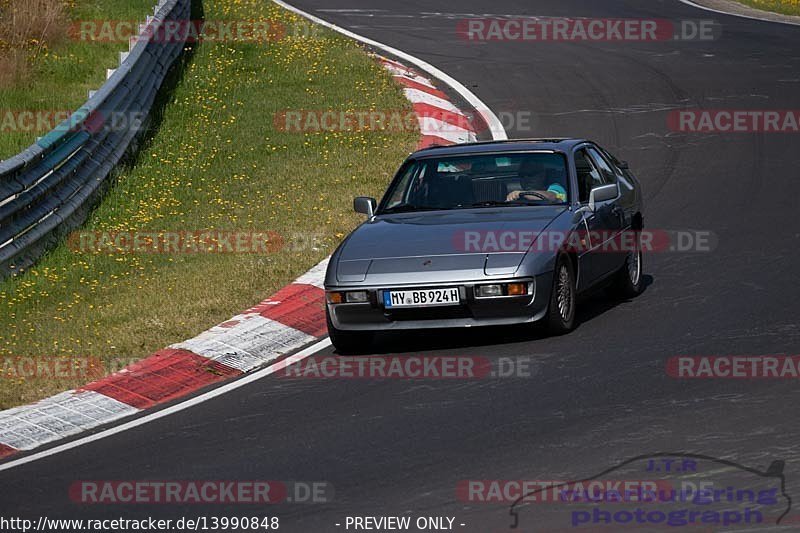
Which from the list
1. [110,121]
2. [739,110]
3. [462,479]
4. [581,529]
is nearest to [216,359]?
[462,479]

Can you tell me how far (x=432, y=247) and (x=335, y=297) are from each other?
0.76 metres

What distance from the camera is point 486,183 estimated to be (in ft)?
35.2

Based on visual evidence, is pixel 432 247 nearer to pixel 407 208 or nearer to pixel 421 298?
pixel 421 298

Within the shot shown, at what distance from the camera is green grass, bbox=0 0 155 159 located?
656 inches

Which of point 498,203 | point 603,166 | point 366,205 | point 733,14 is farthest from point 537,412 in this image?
point 733,14

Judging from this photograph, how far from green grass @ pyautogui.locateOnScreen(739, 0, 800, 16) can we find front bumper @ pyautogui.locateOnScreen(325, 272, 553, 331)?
2010cm

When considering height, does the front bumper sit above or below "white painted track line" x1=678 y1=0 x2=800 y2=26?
below

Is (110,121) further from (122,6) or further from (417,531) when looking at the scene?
(417,531)

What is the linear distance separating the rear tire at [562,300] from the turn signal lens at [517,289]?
254 mm

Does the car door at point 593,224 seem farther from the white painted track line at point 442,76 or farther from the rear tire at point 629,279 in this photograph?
the white painted track line at point 442,76

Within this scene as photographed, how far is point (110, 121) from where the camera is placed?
15.6 meters

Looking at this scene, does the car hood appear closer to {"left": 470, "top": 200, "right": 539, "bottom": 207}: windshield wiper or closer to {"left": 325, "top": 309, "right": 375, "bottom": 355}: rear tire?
{"left": 470, "top": 200, "right": 539, "bottom": 207}: windshield wiper

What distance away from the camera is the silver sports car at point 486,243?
942 centimetres

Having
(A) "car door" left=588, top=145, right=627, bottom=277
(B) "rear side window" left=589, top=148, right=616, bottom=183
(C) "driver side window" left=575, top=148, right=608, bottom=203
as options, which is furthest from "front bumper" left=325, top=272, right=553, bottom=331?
(B) "rear side window" left=589, top=148, right=616, bottom=183
